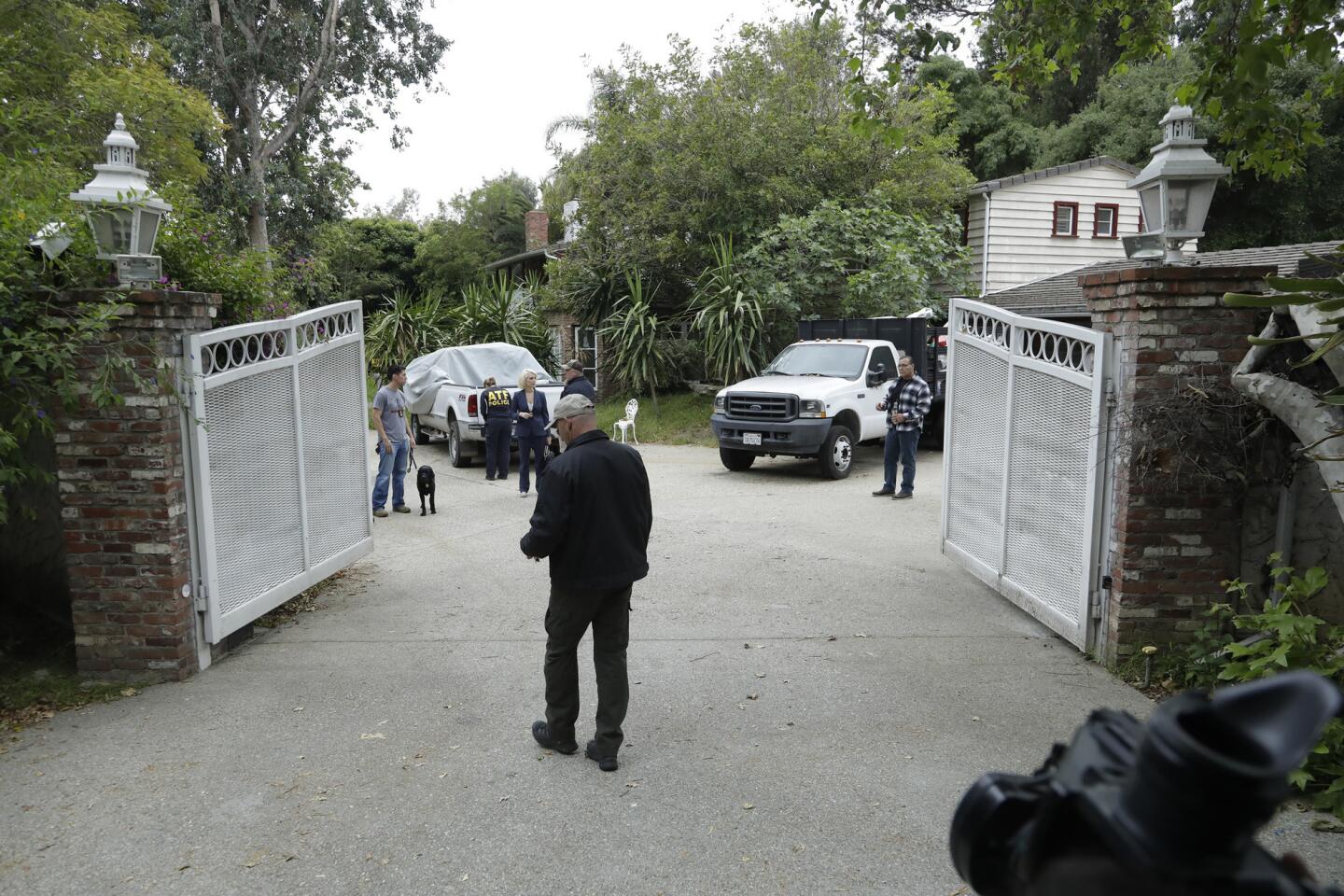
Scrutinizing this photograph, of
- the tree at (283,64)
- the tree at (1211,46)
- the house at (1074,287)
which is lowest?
the house at (1074,287)

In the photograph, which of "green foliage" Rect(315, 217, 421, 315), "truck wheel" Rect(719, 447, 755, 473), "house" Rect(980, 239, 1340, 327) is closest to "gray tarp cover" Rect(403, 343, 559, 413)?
"truck wheel" Rect(719, 447, 755, 473)

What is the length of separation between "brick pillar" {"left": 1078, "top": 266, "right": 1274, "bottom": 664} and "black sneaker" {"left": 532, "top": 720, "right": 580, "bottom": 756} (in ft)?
11.3

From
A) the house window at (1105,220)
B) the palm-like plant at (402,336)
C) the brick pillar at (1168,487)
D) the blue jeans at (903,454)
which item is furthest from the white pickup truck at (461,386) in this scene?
the house window at (1105,220)

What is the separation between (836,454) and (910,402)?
2.14 m

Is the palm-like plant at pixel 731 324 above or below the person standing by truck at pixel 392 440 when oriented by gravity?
above

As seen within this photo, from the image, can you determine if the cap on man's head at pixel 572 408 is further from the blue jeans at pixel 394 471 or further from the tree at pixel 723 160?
the tree at pixel 723 160

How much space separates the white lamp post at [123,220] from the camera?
5629mm

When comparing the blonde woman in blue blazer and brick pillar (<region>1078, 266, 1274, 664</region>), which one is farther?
the blonde woman in blue blazer

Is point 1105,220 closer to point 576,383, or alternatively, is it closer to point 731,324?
point 731,324

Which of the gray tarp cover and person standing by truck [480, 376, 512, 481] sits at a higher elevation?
the gray tarp cover

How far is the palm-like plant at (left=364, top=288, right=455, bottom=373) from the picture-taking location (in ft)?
80.0

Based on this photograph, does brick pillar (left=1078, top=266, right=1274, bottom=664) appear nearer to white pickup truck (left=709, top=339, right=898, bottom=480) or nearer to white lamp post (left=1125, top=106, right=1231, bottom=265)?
white lamp post (left=1125, top=106, right=1231, bottom=265)

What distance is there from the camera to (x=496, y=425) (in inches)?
551

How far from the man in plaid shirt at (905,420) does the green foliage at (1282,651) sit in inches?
254
